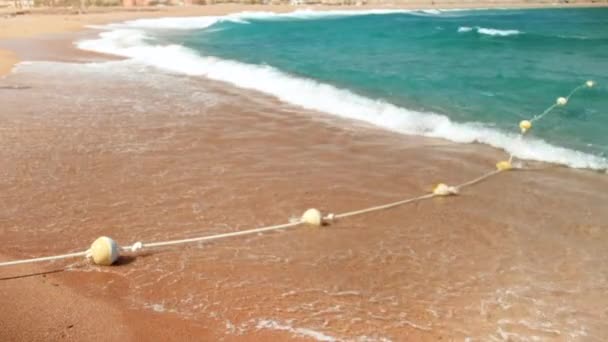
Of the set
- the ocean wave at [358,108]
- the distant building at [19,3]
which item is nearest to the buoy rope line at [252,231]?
the ocean wave at [358,108]

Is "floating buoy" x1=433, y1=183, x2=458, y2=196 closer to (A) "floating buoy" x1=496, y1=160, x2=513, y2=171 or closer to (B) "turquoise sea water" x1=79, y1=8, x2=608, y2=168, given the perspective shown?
(A) "floating buoy" x1=496, y1=160, x2=513, y2=171

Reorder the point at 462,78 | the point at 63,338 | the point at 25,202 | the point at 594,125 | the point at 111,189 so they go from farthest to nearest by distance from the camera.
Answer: the point at 462,78 → the point at 594,125 → the point at 111,189 → the point at 25,202 → the point at 63,338

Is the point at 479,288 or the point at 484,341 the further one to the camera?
the point at 479,288

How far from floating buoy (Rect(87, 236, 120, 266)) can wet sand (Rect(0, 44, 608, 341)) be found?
0.39 ft

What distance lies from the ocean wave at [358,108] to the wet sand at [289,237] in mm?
546

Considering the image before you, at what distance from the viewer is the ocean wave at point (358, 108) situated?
8.30m

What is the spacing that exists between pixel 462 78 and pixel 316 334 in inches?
525

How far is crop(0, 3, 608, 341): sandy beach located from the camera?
384cm

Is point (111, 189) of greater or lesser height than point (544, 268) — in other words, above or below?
above

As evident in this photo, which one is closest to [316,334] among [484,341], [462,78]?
[484,341]

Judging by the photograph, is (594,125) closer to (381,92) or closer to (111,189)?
(381,92)

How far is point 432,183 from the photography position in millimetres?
6812

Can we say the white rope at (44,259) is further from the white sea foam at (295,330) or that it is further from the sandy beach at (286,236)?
the white sea foam at (295,330)

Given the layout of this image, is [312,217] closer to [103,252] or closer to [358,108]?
[103,252]
